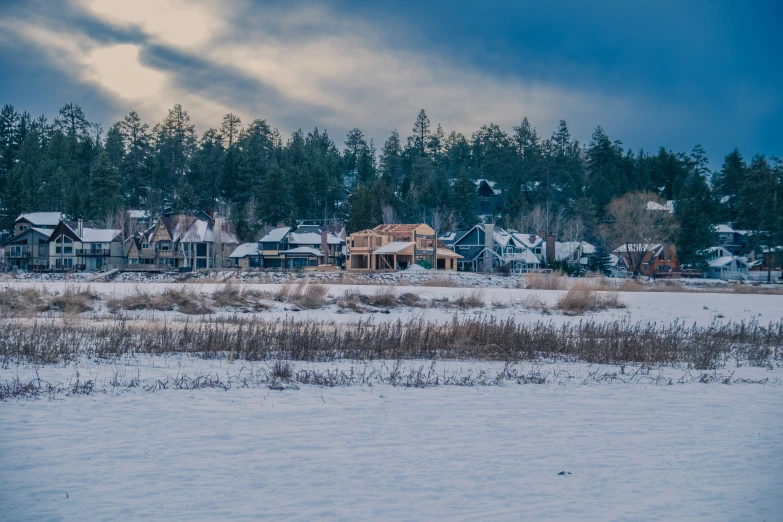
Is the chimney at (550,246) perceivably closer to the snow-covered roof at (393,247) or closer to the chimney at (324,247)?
the snow-covered roof at (393,247)

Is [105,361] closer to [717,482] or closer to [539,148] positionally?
[717,482]

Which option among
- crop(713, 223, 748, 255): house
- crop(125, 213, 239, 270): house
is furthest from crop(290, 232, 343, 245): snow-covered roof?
crop(713, 223, 748, 255): house

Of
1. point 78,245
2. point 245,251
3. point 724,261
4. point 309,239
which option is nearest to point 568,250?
point 724,261

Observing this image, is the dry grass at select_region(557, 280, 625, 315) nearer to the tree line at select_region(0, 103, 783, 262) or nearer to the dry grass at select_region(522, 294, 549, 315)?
the dry grass at select_region(522, 294, 549, 315)

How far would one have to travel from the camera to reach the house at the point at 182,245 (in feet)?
264

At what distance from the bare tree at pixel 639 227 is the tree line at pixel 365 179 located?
3.28 m

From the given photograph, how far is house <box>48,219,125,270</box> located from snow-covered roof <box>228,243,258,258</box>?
16.2m

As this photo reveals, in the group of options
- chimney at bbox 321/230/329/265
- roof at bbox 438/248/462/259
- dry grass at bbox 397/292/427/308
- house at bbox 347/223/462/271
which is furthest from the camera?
chimney at bbox 321/230/329/265

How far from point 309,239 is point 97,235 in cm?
2718

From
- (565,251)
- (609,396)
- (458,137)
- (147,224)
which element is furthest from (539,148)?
(609,396)

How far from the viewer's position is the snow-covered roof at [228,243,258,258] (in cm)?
8025

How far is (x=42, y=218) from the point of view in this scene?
275 feet

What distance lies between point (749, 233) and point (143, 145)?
3819 inches

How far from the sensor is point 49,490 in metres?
6.18
